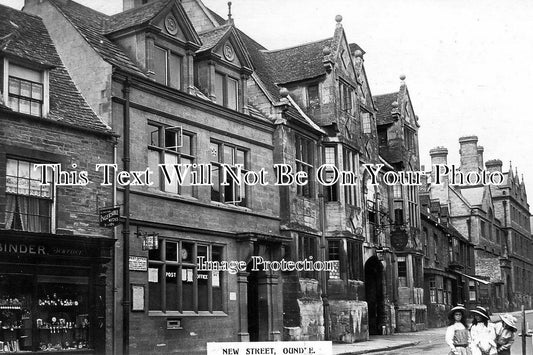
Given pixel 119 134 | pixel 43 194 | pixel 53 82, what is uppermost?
pixel 53 82

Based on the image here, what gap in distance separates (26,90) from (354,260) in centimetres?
1759

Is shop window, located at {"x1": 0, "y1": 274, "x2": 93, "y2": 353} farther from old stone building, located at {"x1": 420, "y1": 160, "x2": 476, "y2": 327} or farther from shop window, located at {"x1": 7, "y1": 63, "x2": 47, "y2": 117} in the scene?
old stone building, located at {"x1": 420, "y1": 160, "x2": 476, "y2": 327}

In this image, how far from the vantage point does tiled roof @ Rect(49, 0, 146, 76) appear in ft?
71.7

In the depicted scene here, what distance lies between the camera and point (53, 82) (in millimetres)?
20797

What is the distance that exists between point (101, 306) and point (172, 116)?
21.9 feet

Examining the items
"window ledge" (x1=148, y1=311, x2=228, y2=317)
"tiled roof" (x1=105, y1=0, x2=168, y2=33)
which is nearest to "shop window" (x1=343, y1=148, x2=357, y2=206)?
"window ledge" (x1=148, y1=311, x2=228, y2=317)

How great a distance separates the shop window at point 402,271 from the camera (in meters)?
41.0

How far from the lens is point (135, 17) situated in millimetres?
23469

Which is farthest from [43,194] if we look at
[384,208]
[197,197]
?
[384,208]

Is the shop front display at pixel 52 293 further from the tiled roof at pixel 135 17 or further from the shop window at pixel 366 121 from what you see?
the shop window at pixel 366 121

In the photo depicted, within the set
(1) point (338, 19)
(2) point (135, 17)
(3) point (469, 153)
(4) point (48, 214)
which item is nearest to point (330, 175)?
(1) point (338, 19)

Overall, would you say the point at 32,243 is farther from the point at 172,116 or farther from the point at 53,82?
the point at 172,116

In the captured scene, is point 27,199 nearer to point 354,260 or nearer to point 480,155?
point 354,260

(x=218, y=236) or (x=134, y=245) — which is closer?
(x=134, y=245)
